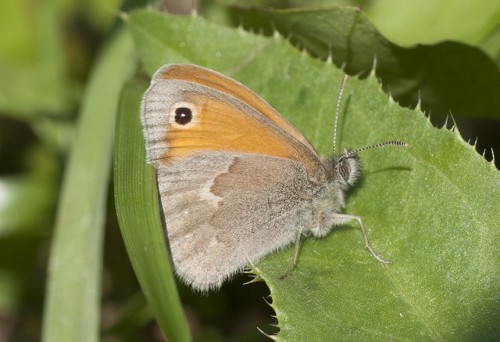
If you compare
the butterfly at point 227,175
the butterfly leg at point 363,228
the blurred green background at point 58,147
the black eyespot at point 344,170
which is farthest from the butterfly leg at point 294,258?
the blurred green background at point 58,147

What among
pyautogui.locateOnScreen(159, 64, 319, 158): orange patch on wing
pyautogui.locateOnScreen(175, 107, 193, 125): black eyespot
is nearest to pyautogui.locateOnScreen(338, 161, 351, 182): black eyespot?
pyautogui.locateOnScreen(159, 64, 319, 158): orange patch on wing

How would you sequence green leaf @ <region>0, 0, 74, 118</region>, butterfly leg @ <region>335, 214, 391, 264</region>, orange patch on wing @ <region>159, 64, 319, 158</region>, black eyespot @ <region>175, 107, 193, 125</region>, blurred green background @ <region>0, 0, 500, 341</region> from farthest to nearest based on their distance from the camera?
green leaf @ <region>0, 0, 74, 118</region> < blurred green background @ <region>0, 0, 500, 341</region> < black eyespot @ <region>175, 107, 193, 125</region> < orange patch on wing @ <region>159, 64, 319, 158</region> < butterfly leg @ <region>335, 214, 391, 264</region>

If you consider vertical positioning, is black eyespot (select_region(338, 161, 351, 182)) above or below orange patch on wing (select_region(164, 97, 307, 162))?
above

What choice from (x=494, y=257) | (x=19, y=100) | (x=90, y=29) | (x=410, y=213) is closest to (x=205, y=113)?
(x=410, y=213)

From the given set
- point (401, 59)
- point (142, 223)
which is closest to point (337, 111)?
point (401, 59)

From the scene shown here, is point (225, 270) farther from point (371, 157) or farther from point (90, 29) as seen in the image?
point (90, 29)

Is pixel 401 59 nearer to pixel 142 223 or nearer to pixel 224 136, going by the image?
pixel 224 136

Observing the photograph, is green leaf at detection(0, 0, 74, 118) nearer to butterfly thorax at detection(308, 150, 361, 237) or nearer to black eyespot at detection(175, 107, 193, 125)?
black eyespot at detection(175, 107, 193, 125)
